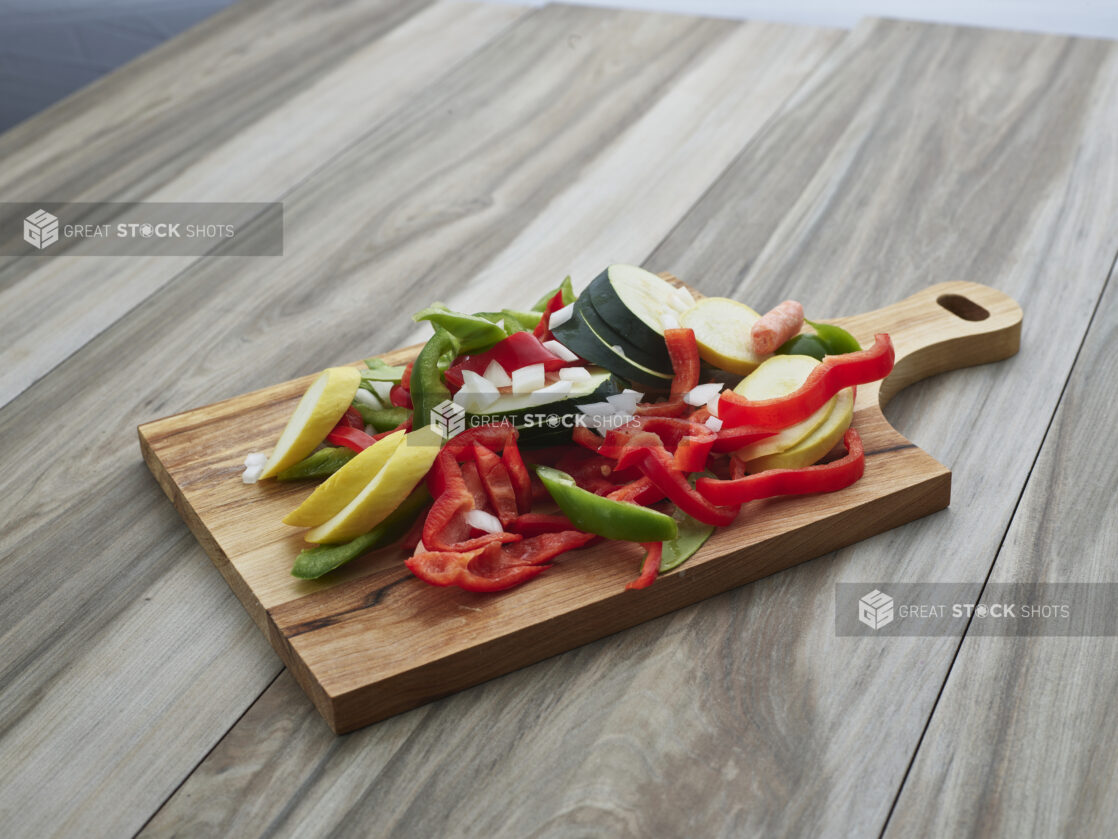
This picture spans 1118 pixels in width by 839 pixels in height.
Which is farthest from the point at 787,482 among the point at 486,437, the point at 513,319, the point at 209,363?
the point at 209,363

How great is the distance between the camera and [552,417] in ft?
4.89

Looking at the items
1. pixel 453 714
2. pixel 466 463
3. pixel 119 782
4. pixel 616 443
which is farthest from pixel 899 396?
pixel 119 782

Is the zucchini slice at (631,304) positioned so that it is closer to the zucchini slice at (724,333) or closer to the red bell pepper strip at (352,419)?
the zucchini slice at (724,333)

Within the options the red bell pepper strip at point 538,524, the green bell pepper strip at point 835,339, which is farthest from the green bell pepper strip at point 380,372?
the green bell pepper strip at point 835,339

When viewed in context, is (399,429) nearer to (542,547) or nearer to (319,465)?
(319,465)

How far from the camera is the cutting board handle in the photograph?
1.79 metres

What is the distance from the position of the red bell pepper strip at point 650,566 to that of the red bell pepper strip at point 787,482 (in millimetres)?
100

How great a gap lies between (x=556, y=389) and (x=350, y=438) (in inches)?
11.5

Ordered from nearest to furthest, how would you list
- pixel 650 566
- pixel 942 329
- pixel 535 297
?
pixel 650 566 → pixel 942 329 → pixel 535 297

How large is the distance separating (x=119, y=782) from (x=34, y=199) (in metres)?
1.73

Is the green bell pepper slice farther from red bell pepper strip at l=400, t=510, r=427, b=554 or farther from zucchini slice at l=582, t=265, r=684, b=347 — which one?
red bell pepper strip at l=400, t=510, r=427, b=554

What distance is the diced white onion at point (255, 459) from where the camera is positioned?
5.11ft

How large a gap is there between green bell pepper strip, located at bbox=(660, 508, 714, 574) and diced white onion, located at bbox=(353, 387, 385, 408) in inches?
18.5

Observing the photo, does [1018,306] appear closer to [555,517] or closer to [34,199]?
[555,517]
